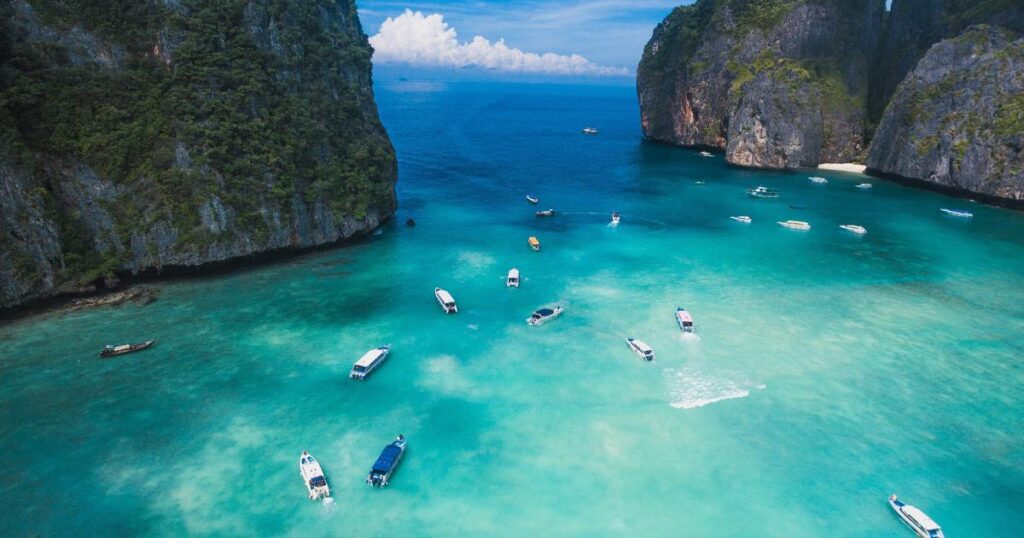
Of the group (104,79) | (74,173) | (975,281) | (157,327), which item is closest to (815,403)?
(975,281)

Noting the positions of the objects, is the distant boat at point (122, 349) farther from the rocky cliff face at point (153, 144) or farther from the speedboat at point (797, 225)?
the speedboat at point (797, 225)

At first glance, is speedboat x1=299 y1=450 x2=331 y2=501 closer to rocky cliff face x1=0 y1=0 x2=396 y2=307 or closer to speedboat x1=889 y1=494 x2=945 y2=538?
speedboat x1=889 y1=494 x2=945 y2=538

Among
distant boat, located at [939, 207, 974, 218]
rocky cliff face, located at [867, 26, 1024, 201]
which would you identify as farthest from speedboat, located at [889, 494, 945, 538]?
rocky cliff face, located at [867, 26, 1024, 201]

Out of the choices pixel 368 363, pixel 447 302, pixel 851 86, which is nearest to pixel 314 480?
pixel 368 363

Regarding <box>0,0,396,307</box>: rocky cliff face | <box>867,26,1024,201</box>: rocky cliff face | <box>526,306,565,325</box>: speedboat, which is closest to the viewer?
<box>0,0,396,307</box>: rocky cliff face

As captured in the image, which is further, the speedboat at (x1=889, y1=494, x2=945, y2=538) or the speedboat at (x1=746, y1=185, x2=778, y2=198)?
the speedboat at (x1=746, y1=185, x2=778, y2=198)
